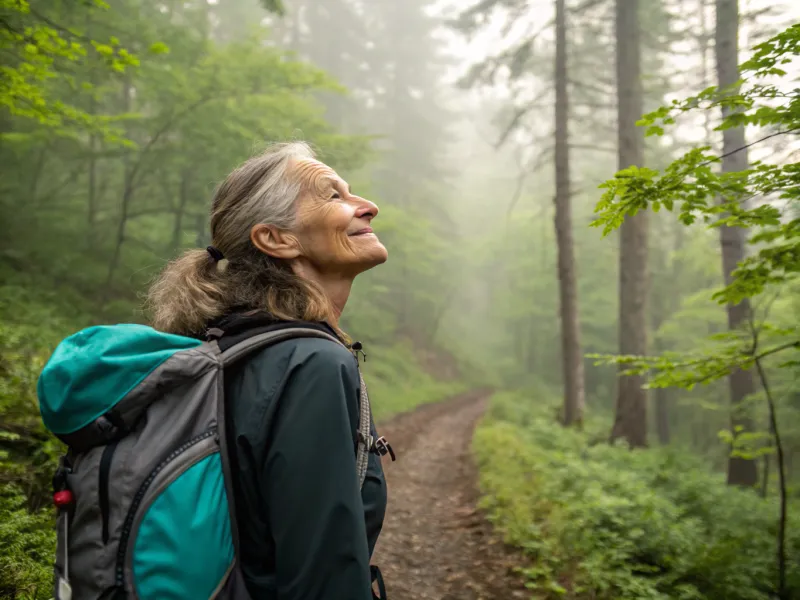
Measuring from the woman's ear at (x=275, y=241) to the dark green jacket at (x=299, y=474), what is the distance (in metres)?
0.49

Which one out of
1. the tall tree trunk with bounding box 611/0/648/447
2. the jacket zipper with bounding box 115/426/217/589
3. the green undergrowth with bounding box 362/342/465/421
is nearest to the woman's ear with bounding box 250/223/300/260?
the jacket zipper with bounding box 115/426/217/589

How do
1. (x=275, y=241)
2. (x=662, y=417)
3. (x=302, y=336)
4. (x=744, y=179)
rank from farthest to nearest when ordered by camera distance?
(x=662, y=417), (x=744, y=179), (x=275, y=241), (x=302, y=336)

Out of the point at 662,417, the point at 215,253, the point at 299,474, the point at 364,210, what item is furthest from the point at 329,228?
the point at 662,417

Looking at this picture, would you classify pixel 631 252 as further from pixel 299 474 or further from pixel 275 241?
pixel 299 474

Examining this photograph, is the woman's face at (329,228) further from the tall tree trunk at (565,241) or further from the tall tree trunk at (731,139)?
the tall tree trunk at (565,241)

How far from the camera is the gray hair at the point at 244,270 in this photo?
165 centimetres

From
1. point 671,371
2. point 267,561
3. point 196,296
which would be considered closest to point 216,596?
point 267,561

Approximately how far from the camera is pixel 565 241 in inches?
459

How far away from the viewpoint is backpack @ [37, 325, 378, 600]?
1.13m

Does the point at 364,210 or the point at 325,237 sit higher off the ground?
the point at 364,210

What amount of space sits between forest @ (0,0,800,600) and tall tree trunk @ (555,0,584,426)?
70mm

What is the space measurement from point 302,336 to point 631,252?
413 inches

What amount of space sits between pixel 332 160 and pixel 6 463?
405 inches

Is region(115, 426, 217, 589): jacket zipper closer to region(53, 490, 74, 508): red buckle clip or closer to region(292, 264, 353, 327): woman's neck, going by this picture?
region(53, 490, 74, 508): red buckle clip
